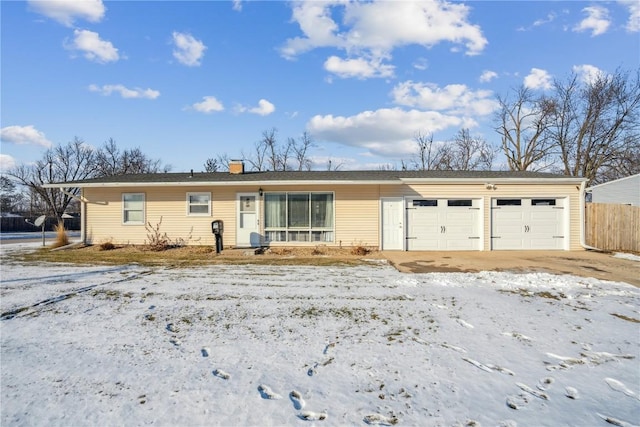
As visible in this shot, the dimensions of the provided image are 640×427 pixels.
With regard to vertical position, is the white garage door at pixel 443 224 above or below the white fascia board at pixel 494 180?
below

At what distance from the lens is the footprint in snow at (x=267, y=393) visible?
288 cm

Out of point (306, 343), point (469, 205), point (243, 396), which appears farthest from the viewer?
point (469, 205)

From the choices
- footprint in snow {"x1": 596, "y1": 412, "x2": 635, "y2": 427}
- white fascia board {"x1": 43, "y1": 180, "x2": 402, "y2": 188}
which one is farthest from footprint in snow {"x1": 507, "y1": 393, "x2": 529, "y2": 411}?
white fascia board {"x1": 43, "y1": 180, "x2": 402, "y2": 188}

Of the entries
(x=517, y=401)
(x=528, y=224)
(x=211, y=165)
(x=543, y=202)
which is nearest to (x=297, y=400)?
(x=517, y=401)

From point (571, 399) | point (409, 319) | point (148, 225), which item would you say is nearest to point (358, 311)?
point (409, 319)

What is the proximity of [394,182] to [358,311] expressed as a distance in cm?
760

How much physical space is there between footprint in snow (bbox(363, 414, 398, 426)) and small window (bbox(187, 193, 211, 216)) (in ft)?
37.2

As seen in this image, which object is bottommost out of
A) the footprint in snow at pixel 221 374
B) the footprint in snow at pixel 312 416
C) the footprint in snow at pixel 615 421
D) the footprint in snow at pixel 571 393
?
the footprint in snow at pixel 615 421

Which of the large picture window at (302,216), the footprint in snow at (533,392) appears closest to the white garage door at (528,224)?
the large picture window at (302,216)

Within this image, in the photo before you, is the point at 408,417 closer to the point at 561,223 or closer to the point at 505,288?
the point at 505,288

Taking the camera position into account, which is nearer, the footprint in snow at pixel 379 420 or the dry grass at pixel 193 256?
the footprint in snow at pixel 379 420

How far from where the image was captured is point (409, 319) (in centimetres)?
483

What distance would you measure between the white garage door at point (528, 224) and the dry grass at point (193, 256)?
4.91 metres

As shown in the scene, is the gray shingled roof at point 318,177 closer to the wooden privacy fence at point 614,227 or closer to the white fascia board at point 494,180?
the white fascia board at point 494,180
